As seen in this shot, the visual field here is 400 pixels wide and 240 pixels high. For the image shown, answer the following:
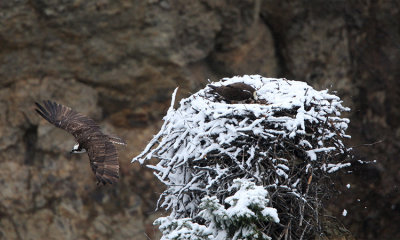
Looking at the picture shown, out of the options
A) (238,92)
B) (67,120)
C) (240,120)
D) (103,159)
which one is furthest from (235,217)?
(67,120)

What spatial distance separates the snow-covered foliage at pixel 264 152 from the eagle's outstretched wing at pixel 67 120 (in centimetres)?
119

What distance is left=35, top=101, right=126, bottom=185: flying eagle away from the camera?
8078mm

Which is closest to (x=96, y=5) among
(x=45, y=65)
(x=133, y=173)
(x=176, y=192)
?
(x=45, y=65)

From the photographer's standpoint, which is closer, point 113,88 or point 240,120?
point 240,120

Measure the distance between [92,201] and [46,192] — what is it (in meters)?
0.83

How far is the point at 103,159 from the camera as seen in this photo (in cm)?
830

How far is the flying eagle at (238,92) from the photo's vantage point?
7984 mm

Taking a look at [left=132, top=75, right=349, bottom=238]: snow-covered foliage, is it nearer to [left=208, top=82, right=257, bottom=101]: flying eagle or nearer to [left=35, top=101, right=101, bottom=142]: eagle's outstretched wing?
[left=208, top=82, right=257, bottom=101]: flying eagle

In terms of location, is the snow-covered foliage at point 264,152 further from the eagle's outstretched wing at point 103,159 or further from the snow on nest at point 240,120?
the eagle's outstretched wing at point 103,159

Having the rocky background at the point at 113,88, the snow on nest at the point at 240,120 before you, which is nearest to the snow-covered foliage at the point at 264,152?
the snow on nest at the point at 240,120

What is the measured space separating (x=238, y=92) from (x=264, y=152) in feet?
2.60

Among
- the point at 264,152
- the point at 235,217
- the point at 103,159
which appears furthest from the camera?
the point at 103,159

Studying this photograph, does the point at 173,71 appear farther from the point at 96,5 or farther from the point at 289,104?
the point at 289,104

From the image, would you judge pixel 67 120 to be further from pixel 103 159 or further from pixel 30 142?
pixel 30 142
